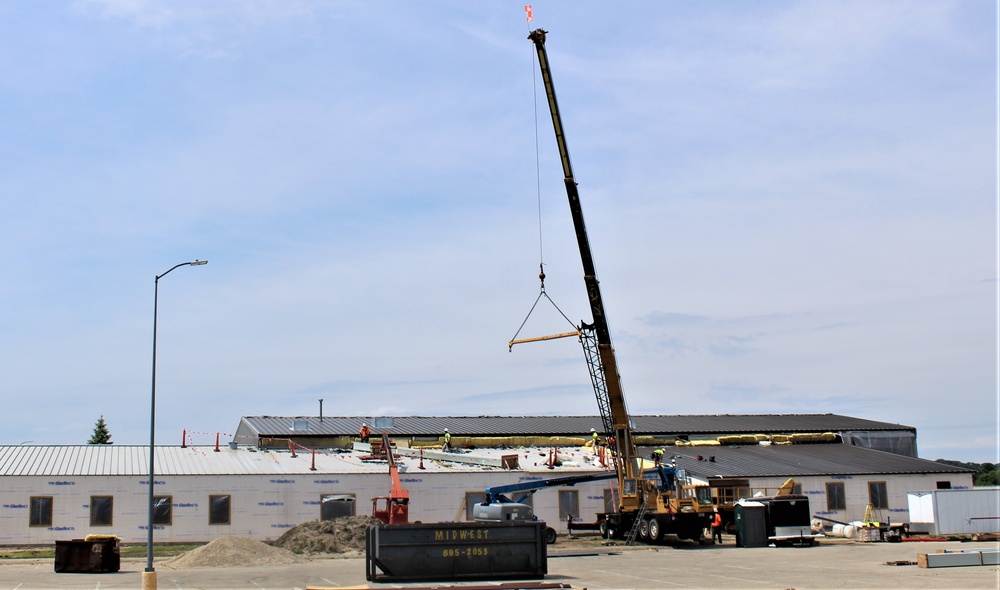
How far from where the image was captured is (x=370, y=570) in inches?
1220

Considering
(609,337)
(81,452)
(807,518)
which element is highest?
(609,337)

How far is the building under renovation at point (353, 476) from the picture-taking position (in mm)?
49469

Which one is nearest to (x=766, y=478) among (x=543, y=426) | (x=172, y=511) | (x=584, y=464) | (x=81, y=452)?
(x=584, y=464)

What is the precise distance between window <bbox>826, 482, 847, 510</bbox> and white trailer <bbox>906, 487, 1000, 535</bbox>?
4.63m

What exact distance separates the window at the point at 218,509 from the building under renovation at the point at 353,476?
50 millimetres

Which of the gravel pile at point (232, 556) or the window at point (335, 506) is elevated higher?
the window at point (335, 506)

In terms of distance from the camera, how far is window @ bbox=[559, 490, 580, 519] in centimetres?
5644

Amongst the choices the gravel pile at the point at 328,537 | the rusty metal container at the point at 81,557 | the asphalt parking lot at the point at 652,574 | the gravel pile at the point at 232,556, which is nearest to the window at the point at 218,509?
the gravel pile at the point at 328,537

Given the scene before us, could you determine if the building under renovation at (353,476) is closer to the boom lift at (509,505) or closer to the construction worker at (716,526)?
the construction worker at (716,526)

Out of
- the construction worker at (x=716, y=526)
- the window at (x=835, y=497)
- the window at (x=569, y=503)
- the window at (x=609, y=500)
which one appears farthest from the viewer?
the window at (x=835, y=497)

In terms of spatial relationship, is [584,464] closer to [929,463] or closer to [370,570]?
[929,463]

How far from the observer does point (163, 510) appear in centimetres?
5038

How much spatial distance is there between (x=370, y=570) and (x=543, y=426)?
153 feet

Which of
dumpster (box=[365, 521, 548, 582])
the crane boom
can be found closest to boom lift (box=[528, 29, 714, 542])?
the crane boom
